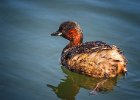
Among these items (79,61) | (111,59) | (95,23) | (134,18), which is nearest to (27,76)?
(79,61)

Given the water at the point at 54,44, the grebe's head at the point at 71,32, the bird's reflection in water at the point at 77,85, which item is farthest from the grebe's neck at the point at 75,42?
the bird's reflection in water at the point at 77,85

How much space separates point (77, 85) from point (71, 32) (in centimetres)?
155

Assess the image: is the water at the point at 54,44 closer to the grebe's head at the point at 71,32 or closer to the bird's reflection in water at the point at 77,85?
the bird's reflection in water at the point at 77,85

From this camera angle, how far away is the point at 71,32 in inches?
434

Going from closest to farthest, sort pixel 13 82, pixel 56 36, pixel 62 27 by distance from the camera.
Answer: pixel 13 82
pixel 62 27
pixel 56 36

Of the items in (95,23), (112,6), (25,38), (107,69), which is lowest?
(107,69)

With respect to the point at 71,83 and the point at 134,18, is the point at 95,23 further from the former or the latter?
the point at 71,83

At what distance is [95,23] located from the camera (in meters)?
12.7

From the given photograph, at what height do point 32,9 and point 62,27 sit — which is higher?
point 32,9

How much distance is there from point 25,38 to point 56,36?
0.93 m

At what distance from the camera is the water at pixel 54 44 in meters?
9.66

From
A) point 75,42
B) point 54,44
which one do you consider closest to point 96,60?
point 75,42

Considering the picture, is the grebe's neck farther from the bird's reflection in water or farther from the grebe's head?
the bird's reflection in water

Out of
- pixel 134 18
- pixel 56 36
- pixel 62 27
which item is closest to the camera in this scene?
pixel 62 27
